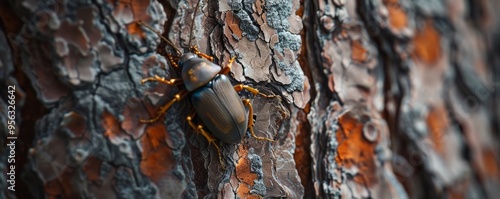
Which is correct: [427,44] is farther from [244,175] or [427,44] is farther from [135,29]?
[135,29]

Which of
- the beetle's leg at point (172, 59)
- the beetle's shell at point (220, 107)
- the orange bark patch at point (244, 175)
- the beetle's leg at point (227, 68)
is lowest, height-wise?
the orange bark patch at point (244, 175)

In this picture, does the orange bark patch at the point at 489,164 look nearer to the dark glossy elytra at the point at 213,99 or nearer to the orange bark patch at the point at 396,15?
the orange bark patch at the point at 396,15

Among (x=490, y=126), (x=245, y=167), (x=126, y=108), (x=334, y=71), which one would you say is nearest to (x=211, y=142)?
(x=245, y=167)

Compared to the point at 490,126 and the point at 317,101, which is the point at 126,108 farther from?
the point at 490,126

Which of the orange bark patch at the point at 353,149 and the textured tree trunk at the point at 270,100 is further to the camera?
the orange bark patch at the point at 353,149

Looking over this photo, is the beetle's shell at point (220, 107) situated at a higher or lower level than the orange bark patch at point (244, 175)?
higher

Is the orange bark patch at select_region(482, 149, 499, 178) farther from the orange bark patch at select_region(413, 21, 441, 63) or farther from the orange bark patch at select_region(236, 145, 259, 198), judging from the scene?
the orange bark patch at select_region(236, 145, 259, 198)

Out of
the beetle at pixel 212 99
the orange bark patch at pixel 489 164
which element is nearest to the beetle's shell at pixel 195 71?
the beetle at pixel 212 99

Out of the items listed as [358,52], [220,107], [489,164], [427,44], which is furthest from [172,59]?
[489,164]
